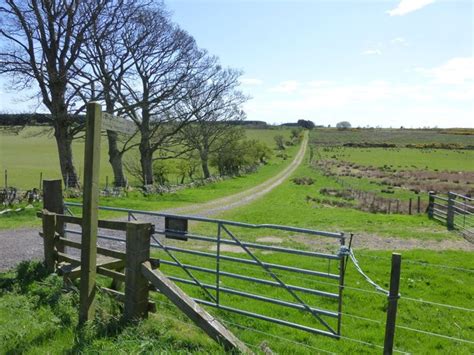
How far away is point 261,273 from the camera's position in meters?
9.47

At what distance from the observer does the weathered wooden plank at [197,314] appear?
4404 millimetres

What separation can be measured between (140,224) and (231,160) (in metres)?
45.2

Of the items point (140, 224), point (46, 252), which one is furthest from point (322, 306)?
point (46, 252)

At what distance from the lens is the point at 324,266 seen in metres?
10.4

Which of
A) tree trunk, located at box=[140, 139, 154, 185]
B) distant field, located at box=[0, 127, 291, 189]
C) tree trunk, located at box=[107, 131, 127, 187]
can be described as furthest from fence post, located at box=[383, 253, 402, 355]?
tree trunk, located at box=[140, 139, 154, 185]

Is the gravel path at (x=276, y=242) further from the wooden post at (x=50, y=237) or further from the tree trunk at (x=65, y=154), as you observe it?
the tree trunk at (x=65, y=154)

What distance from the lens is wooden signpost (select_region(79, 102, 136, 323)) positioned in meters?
5.12

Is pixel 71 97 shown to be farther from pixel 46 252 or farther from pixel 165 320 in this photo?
pixel 165 320

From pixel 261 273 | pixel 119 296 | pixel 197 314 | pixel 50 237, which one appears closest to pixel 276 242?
pixel 261 273

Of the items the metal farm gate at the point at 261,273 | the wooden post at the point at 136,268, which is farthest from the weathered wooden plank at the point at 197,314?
the metal farm gate at the point at 261,273

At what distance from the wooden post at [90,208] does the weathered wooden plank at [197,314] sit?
85 centimetres

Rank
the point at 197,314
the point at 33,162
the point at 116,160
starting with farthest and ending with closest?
the point at 33,162, the point at 116,160, the point at 197,314

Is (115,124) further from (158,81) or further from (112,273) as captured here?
(158,81)

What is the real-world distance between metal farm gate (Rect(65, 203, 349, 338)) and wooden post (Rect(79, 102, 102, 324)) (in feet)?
5.12
